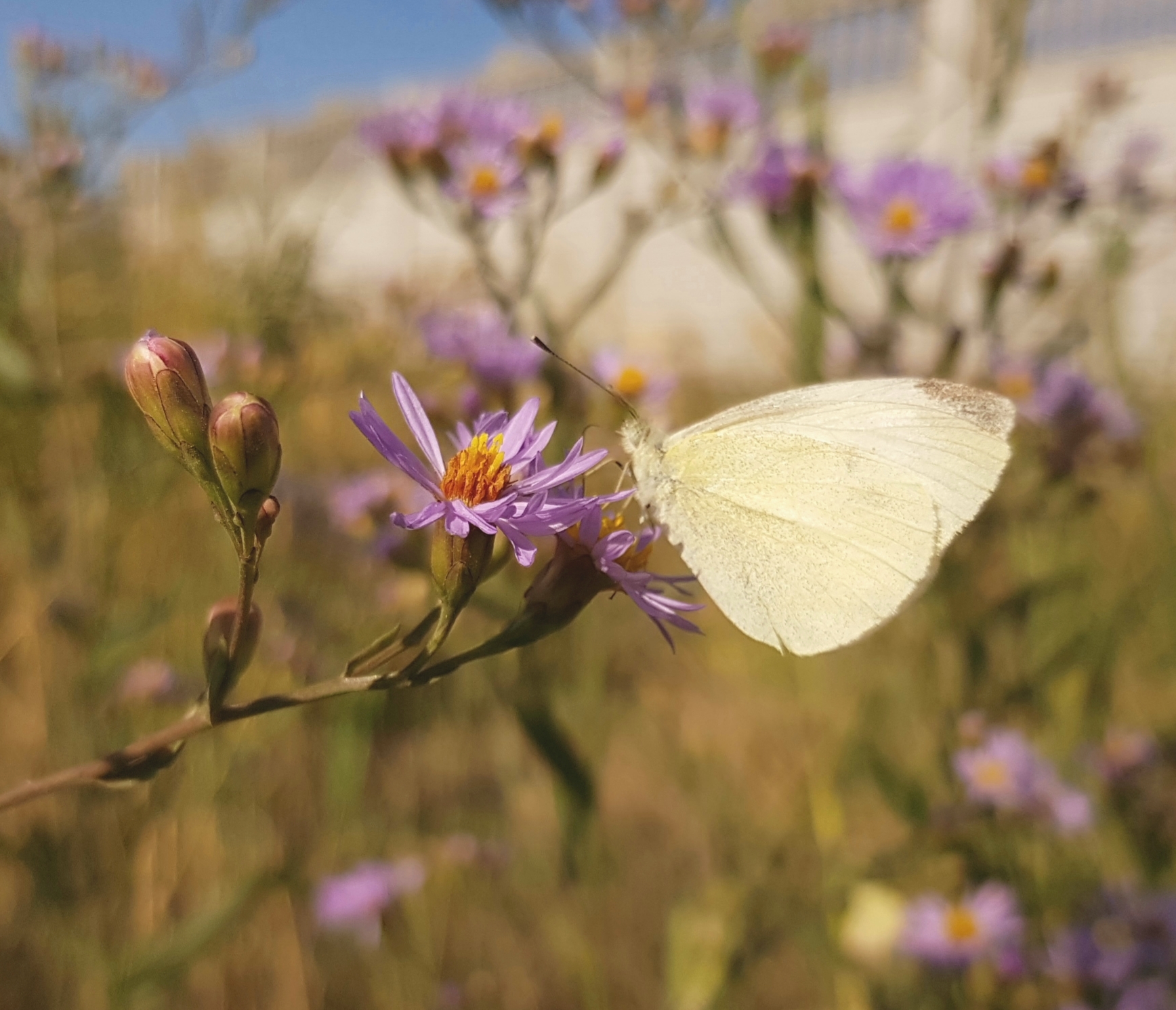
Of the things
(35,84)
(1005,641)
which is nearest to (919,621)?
(1005,641)

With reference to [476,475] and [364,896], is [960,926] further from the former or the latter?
[476,475]

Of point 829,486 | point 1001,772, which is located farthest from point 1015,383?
point 829,486

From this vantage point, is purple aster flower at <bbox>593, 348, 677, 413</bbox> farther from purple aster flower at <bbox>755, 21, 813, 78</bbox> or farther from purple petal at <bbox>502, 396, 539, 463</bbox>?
purple aster flower at <bbox>755, 21, 813, 78</bbox>

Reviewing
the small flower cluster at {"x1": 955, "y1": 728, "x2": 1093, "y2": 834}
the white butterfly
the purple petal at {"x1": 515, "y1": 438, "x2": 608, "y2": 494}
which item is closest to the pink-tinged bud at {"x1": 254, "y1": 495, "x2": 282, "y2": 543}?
the purple petal at {"x1": 515, "y1": 438, "x2": 608, "y2": 494}

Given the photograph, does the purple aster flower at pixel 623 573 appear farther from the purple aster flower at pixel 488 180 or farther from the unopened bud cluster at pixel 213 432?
the purple aster flower at pixel 488 180

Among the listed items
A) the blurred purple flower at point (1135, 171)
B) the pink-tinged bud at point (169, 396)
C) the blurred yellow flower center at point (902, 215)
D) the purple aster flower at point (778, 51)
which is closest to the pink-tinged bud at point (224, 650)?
the pink-tinged bud at point (169, 396)

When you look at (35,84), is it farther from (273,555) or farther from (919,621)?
(919,621)
